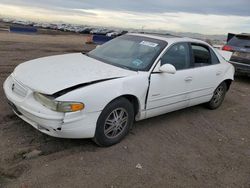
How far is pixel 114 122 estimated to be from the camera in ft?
13.5

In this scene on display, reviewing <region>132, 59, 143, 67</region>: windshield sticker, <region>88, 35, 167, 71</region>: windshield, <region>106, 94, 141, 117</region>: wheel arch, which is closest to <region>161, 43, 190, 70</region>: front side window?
<region>88, 35, 167, 71</region>: windshield

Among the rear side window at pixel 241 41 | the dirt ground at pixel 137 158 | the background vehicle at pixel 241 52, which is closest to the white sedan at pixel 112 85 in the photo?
the dirt ground at pixel 137 158

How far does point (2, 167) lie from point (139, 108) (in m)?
2.07

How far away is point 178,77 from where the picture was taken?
4914mm

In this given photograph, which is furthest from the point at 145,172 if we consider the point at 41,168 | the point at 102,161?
the point at 41,168

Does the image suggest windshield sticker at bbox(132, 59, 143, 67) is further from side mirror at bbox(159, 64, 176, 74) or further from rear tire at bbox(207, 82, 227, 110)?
rear tire at bbox(207, 82, 227, 110)

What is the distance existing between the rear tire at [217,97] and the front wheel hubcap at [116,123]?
2.72m

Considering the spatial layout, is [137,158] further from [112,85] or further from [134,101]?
[112,85]

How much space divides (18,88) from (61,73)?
2.05ft

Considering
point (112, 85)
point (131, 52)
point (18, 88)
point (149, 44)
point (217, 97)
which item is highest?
point (149, 44)

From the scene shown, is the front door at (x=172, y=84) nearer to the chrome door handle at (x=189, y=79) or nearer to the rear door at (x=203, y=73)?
the chrome door handle at (x=189, y=79)

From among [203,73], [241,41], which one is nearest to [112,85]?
[203,73]

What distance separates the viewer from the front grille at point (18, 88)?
3822 millimetres

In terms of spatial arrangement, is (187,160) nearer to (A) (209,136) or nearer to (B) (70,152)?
(A) (209,136)
